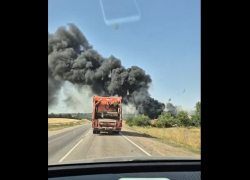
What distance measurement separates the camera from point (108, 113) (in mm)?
14992

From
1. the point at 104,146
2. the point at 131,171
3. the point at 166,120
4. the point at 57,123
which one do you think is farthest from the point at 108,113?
the point at 131,171

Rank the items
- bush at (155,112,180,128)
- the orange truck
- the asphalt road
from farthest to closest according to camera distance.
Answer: the orange truck < bush at (155,112,180,128) < the asphalt road

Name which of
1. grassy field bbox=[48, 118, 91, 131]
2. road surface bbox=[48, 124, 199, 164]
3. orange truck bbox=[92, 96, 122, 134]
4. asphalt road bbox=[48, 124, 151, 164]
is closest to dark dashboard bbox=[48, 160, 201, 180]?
grassy field bbox=[48, 118, 91, 131]

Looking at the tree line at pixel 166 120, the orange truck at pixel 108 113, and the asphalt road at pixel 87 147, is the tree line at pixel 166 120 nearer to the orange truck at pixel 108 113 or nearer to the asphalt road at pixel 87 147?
the asphalt road at pixel 87 147

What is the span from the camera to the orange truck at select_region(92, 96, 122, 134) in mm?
13812

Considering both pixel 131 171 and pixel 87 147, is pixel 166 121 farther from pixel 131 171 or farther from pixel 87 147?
pixel 131 171

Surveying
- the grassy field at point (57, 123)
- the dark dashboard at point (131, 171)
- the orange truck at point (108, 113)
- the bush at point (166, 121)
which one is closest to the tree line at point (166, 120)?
the bush at point (166, 121)

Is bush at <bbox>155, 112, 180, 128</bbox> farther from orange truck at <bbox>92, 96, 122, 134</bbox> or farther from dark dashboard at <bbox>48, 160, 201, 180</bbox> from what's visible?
orange truck at <bbox>92, 96, 122, 134</bbox>

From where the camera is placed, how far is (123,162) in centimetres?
384

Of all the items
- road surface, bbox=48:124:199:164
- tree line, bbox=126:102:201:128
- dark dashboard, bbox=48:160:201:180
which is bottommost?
road surface, bbox=48:124:199:164

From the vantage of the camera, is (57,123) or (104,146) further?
(104,146)
